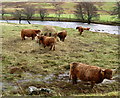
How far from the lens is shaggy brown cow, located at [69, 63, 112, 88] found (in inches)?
350

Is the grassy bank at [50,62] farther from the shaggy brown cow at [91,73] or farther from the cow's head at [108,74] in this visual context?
the cow's head at [108,74]

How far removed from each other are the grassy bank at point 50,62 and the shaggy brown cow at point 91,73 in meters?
0.42

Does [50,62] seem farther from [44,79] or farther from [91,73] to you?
[91,73]

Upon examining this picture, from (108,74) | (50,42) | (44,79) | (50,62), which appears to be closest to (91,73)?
(108,74)

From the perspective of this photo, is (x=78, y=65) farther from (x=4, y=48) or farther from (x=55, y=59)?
(x=4, y=48)

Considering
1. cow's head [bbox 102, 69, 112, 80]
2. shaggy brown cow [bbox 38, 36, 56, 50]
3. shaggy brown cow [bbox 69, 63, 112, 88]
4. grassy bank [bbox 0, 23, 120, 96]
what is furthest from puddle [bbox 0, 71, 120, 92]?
shaggy brown cow [bbox 38, 36, 56, 50]

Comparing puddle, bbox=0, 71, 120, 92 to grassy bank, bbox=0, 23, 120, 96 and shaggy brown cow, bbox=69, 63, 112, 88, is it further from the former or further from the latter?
shaggy brown cow, bbox=69, 63, 112, 88

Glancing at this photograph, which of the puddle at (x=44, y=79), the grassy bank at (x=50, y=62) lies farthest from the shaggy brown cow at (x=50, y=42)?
the puddle at (x=44, y=79)

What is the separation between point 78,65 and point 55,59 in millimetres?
5177

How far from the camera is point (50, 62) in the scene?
13.9 metres

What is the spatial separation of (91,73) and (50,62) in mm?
5058

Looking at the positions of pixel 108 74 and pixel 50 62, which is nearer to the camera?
pixel 108 74

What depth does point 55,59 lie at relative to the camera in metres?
14.8

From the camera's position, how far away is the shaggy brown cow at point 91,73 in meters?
8.90
